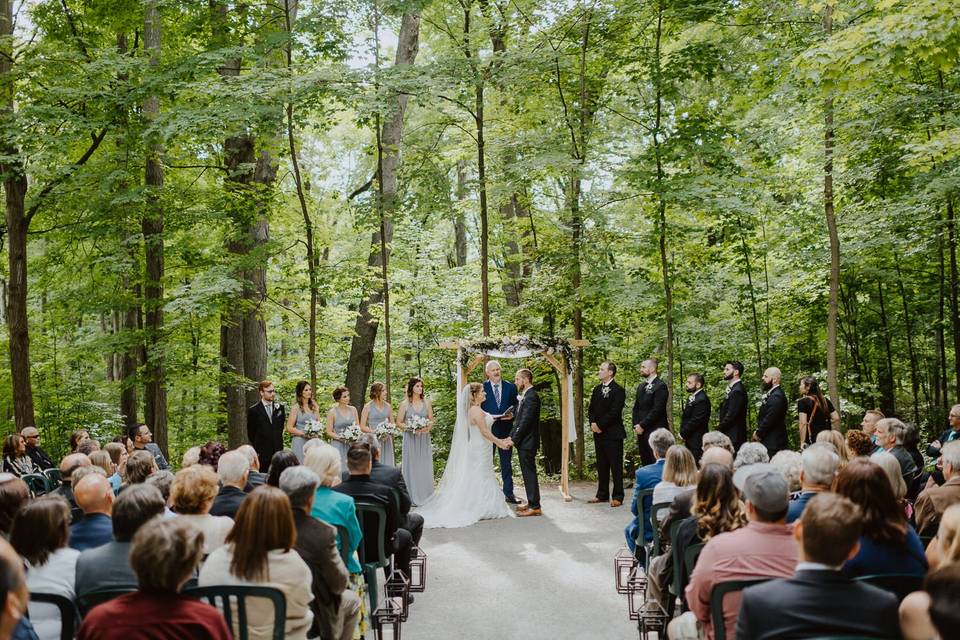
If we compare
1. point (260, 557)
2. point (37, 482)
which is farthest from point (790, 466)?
point (37, 482)

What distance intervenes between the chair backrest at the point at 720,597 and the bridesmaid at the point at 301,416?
7.17 m

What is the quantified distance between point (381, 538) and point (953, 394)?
16544mm

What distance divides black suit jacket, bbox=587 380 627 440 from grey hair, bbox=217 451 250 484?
19.5 ft

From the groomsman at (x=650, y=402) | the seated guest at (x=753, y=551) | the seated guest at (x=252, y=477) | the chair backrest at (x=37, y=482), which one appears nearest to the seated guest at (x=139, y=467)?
the seated guest at (x=252, y=477)

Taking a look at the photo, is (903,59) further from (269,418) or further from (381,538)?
(269,418)

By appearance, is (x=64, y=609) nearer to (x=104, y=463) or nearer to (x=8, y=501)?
(x=8, y=501)

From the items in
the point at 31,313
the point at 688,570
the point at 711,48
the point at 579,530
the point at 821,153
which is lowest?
the point at 579,530

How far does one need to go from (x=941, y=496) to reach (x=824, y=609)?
251cm

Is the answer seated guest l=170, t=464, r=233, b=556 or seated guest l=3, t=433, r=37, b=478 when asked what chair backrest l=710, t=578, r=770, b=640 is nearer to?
seated guest l=170, t=464, r=233, b=556

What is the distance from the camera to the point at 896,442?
6664 millimetres

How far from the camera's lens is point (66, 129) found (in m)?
10.6

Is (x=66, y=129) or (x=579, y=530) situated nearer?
(x=579, y=530)

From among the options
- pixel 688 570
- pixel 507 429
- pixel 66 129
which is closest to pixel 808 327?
pixel 507 429

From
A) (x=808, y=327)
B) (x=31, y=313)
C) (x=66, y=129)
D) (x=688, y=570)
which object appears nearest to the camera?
(x=688, y=570)
